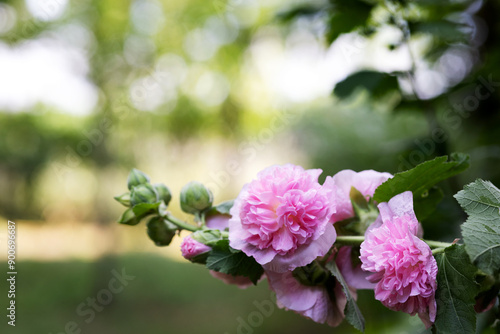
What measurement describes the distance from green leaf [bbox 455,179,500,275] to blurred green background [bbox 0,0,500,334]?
1.09ft

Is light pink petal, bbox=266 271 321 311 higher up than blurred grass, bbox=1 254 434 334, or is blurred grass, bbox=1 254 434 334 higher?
light pink petal, bbox=266 271 321 311

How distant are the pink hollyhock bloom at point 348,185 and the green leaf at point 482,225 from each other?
85mm

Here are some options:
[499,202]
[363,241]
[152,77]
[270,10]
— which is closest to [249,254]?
[363,241]

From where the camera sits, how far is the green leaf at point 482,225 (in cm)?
35

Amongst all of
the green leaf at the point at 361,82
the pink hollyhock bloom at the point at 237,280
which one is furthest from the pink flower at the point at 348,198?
the green leaf at the point at 361,82

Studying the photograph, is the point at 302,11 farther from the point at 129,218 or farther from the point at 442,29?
the point at 129,218

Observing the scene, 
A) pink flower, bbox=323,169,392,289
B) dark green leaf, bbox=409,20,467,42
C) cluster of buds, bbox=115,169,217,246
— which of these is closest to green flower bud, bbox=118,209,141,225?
cluster of buds, bbox=115,169,217,246

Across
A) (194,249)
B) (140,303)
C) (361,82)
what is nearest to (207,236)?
(194,249)

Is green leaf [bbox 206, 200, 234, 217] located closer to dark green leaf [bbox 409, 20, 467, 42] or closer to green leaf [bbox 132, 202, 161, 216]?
green leaf [bbox 132, 202, 161, 216]

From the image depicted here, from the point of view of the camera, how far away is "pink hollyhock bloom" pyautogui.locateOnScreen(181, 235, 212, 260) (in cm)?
45

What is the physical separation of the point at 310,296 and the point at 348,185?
12 cm

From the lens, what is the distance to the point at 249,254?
0.42 m

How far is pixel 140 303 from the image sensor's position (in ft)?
15.2

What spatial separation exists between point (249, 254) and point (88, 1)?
187 inches
